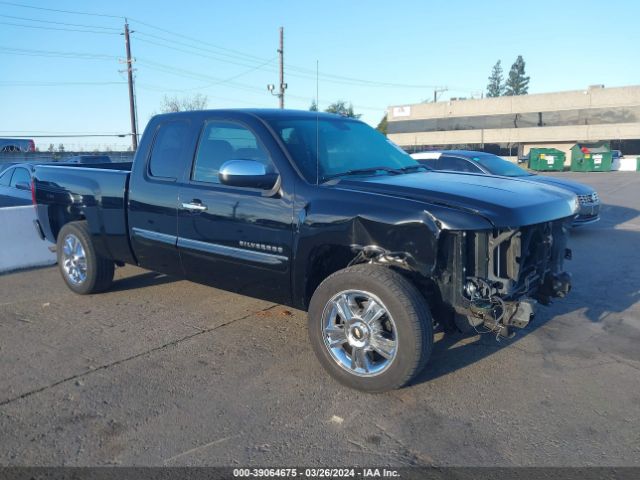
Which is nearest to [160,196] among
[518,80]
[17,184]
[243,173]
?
[243,173]

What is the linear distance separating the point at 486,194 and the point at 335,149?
1351mm

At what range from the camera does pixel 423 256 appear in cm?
340

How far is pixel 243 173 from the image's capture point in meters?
3.84

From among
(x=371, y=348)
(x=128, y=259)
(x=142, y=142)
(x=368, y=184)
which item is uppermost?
(x=142, y=142)

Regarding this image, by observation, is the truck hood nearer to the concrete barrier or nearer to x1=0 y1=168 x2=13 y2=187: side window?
the concrete barrier

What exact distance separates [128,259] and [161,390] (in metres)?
2.04

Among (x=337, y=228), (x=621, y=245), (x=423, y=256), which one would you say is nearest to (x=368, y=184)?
(x=337, y=228)

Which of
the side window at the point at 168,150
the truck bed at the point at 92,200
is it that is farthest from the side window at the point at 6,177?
the side window at the point at 168,150

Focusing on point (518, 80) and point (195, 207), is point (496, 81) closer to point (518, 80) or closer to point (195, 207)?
point (518, 80)

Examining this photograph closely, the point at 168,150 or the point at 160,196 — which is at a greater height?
the point at 168,150

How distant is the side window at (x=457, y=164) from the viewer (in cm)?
A: 1073

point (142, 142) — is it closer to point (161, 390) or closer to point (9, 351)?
point (9, 351)

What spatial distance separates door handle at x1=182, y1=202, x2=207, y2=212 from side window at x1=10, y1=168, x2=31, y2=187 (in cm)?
711

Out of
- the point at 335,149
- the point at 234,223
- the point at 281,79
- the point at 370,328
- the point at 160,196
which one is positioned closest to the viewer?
the point at 370,328
